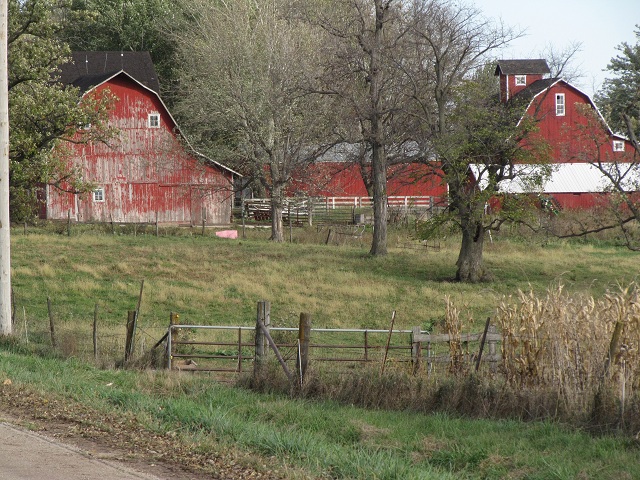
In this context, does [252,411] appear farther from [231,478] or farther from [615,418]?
[615,418]

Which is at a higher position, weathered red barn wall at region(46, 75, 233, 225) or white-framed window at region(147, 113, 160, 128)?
white-framed window at region(147, 113, 160, 128)

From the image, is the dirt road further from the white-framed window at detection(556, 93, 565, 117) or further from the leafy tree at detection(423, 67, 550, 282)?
the white-framed window at detection(556, 93, 565, 117)

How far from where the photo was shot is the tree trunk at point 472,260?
35.9m

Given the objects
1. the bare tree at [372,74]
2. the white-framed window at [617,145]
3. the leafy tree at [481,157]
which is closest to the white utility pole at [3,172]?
the leafy tree at [481,157]

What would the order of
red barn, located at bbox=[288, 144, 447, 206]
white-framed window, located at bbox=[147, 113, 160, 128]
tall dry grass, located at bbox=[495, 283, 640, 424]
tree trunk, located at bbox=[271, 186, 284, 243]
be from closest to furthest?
tall dry grass, located at bbox=[495, 283, 640, 424] < tree trunk, located at bbox=[271, 186, 284, 243] < red barn, located at bbox=[288, 144, 447, 206] < white-framed window, located at bbox=[147, 113, 160, 128]

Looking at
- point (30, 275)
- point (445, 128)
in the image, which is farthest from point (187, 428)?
point (445, 128)

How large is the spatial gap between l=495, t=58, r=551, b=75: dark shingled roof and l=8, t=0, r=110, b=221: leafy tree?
125ft

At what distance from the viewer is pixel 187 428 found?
9.77 metres

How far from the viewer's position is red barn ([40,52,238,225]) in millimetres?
48597

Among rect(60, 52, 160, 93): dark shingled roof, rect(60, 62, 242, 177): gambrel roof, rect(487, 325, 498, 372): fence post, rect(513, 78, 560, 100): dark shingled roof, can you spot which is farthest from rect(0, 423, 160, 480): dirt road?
rect(60, 52, 160, 93): dark shingled roof

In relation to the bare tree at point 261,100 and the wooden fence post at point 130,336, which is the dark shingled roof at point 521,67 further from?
the wooden fence post at point 130,336

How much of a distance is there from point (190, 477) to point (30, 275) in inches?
993

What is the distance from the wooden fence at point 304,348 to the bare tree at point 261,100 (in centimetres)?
2312

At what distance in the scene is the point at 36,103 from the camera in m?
23.6
